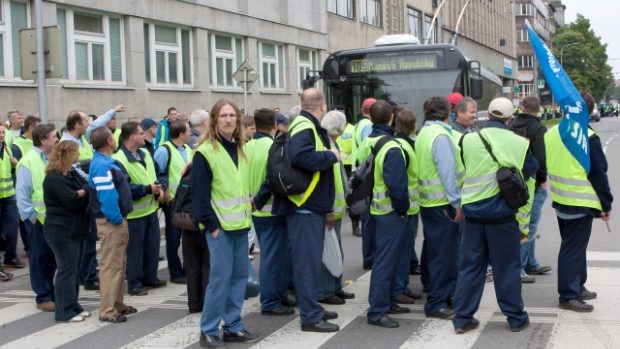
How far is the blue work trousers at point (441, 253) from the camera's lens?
7.41 m

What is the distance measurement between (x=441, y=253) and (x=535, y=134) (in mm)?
2006

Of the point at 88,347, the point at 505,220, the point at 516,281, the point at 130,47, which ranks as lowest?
the point at 88,347

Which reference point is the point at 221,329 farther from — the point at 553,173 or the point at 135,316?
the point at 553,173

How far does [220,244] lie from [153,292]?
269 centimetres

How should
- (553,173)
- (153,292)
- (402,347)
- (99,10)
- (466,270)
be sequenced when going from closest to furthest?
(402,347) → (466,270) → (553,173) → (153,292) → (99,10)

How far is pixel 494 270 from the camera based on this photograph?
22.5ft

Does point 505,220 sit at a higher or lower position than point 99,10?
lower

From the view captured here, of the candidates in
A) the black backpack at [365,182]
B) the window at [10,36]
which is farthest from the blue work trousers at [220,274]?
the window at [10,36]

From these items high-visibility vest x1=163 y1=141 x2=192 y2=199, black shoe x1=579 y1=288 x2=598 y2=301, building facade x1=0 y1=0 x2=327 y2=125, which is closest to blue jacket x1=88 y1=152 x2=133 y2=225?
high-visibility vest x1=163 y1=141 x2=192 y2=199

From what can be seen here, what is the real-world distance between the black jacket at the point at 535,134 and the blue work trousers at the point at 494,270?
78.7 inches

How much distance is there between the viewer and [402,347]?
21.3 ft


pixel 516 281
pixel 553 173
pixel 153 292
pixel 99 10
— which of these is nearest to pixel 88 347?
pixel 153 292

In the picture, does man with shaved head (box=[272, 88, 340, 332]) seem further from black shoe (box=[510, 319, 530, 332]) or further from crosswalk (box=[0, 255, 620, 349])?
black shoe (box=[510, 319, 530, 332])

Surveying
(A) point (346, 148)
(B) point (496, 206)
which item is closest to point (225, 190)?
(B) point (496, 206)
